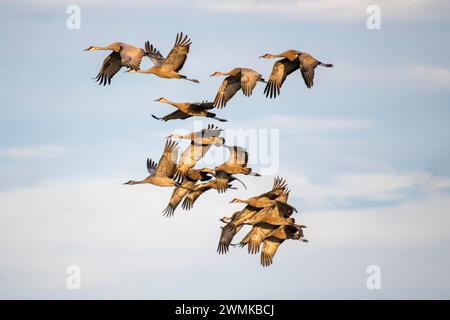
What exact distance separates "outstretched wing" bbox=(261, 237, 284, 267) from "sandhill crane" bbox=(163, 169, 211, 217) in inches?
105

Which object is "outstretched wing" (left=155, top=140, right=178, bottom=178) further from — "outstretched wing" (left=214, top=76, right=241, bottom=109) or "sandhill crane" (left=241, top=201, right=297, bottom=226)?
"sandhill crane" (left=241, top=201, right=297, bottom=226)

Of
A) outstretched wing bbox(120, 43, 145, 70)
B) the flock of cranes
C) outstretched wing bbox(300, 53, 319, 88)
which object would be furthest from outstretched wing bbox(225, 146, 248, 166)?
outstretched wing bbox(120, 43, 145, 70)

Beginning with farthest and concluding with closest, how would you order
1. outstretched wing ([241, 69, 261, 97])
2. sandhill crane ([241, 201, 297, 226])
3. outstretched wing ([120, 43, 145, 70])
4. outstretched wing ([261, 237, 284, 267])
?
outstretched wing ([261, 237, 284, 267]), sandhill crane ([241, 201, 297, 226]), outstretched wing ([241, 69, 261, 97]), outstretched wing ([120, 43, 145, 70])

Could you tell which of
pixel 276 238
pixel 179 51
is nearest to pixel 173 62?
pixel 179 51

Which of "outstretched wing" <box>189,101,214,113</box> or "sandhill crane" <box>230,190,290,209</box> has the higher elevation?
"outstretched wing" <box>189,101,214,113</box>

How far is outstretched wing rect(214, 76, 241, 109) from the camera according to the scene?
36.6 m

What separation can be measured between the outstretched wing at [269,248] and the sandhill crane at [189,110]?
3931 millimetres
